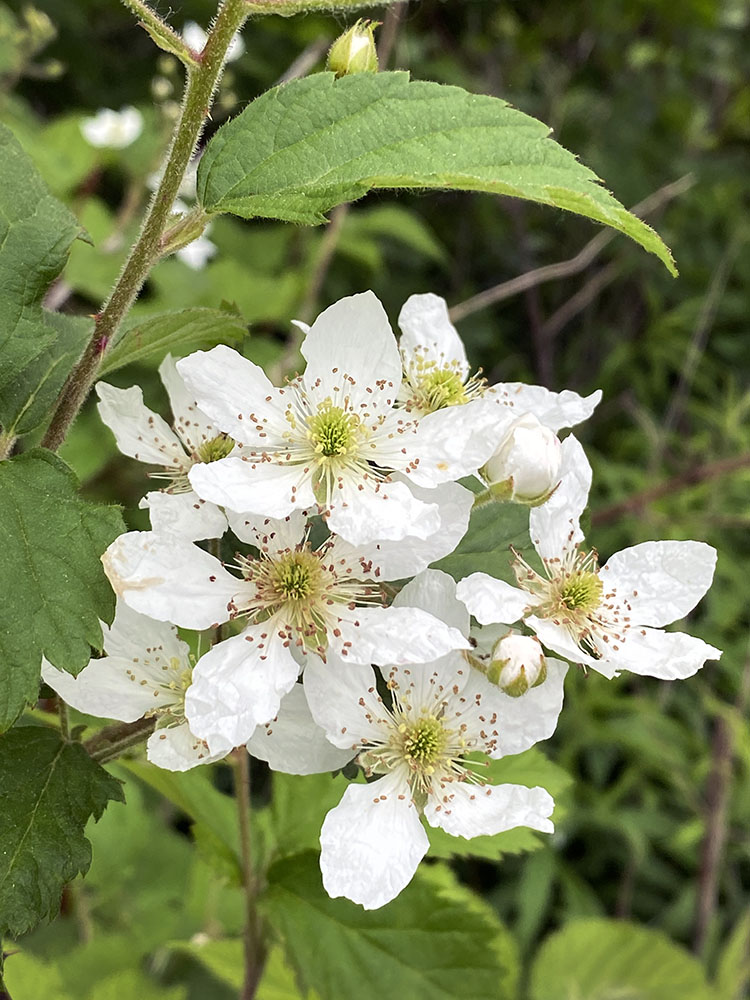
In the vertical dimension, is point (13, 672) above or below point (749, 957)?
above

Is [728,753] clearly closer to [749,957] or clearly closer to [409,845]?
[749,957]

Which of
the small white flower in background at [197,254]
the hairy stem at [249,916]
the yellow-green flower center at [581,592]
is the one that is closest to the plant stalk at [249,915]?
the hairy stem at [249,916]

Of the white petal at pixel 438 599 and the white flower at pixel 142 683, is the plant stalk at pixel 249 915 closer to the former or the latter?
the white flower at pixel 142 683

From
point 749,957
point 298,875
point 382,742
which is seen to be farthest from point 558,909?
point 382,742

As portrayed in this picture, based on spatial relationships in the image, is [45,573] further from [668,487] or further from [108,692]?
[668,487]

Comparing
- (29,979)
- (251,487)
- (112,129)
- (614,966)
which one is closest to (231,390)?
(251,487)

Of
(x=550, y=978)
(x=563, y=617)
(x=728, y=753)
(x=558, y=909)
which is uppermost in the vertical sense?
(x=563, y=617)

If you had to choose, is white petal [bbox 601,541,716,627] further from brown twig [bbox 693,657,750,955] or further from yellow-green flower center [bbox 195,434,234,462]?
brown twig [bbox 693,657,750,955]

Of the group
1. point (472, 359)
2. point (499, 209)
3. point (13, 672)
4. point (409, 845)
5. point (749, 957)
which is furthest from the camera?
point (499, 209)
